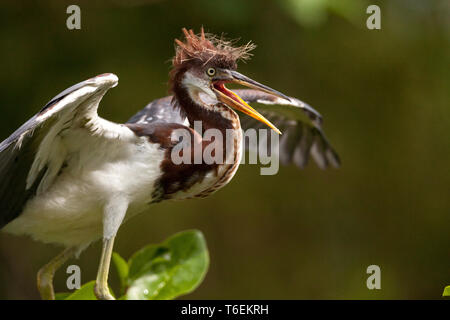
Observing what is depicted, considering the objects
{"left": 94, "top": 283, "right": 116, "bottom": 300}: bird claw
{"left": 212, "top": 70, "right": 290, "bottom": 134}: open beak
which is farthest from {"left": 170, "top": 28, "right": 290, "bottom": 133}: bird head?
{"left": 94, "top": 283, "right": 116, "bottom": 300}: bird claw

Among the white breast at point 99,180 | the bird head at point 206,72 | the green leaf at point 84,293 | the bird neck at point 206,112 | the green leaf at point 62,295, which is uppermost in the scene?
the bird head at point 206,72

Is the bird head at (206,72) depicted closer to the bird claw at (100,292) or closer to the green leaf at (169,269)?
the green leaf at (169,269)

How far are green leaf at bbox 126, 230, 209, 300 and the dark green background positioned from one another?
192cm

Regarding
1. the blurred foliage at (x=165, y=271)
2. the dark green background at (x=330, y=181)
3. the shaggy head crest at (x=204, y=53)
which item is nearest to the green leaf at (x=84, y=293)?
the blurred foliage at (x=165, y=271)

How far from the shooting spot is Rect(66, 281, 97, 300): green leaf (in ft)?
6.10

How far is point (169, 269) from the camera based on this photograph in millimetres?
2014

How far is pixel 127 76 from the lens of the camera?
12.9ft

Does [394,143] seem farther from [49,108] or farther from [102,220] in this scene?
[49,108]

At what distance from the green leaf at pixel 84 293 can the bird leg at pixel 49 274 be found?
0.31m

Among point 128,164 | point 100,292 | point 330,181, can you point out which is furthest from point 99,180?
point 330,181

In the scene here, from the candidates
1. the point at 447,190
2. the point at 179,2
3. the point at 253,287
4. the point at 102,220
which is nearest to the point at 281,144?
the point at 102,220

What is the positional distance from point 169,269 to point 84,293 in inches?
10.1

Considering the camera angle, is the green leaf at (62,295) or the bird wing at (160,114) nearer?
the green leaf at (62,295)

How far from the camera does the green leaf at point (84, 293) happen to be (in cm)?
186
